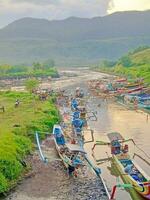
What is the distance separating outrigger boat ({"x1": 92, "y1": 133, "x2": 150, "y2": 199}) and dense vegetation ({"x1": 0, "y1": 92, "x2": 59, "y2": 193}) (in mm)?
8159

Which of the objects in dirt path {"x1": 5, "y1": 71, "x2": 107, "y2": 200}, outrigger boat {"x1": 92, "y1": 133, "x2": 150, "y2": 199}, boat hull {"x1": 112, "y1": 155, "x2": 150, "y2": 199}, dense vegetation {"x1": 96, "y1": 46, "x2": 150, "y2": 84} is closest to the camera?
boat hull {"x1": 112, "y1": 155, "x2": 150, "y2": 199}

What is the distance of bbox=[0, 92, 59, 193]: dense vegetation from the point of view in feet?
113

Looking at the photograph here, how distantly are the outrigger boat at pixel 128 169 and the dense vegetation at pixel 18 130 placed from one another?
8.16 m

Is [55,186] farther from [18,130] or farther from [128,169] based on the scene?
[18,130]

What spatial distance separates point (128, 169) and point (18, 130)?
15883 mm

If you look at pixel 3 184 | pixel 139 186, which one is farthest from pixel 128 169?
pixel 3 184

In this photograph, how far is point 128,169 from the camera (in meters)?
35.8

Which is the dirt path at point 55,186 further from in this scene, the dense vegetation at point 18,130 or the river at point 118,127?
the river at point 118,127

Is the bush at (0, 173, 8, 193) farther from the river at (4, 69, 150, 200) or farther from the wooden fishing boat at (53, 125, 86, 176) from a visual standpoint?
the river at (4, 69, 150, 200)

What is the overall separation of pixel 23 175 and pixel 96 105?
47876mm

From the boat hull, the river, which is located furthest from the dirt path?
the boat hull

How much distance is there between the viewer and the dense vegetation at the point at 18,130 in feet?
113

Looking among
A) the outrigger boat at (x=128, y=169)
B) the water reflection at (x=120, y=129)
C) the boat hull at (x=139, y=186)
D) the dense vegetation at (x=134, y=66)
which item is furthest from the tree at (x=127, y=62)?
the boat hull at (x=139, y=186)

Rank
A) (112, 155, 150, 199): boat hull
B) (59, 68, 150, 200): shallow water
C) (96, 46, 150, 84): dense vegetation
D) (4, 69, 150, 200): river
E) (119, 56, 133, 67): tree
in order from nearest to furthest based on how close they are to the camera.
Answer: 1. (112, 155, 150, 199): boat hull
2. (59, 68, 150, 200): shallow water
3. (4, 69, 150, 200): river
4. (96, 46, 150, 84): dense vegetation
5. (119, 56, 133, 67): tree
